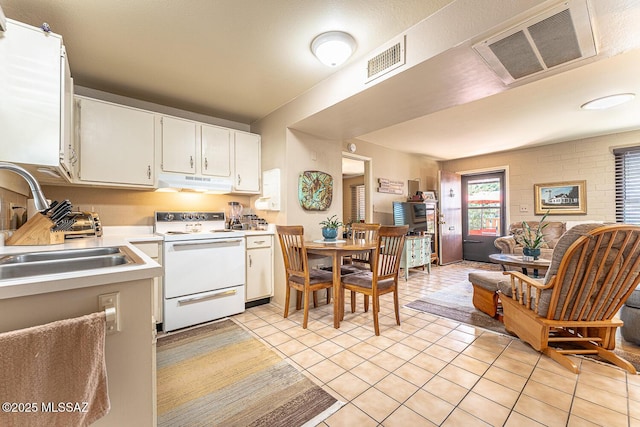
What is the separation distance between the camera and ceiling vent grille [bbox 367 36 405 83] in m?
1.90

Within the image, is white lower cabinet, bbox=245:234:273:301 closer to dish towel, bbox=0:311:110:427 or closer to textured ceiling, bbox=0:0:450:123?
textured ceiling, bbox=0:0:450:123

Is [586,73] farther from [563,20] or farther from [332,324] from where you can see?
[332,324]

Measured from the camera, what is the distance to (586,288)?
1897 millimetres

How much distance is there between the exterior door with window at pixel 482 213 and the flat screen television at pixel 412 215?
5.78 ft

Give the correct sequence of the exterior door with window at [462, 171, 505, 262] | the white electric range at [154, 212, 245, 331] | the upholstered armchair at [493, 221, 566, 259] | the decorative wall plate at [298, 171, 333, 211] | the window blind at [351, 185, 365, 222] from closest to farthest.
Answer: the white electric range at [154, 212, 245, 331] → the decorative wall plate at [298, 171, 333, 211] → the upholstered armchair at [493, 221, 566, 259] → the exterior door with window at [462, 171, 505, 262] → the window blind at [351, 185, 365, 222]

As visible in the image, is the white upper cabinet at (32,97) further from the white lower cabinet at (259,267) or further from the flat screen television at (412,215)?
the flat screen television at (412,215)

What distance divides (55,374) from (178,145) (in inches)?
105

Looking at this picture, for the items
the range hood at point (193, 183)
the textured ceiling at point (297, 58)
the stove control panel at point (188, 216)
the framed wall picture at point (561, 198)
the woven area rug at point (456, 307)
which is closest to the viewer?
the textured ceiling at point (297, 58)

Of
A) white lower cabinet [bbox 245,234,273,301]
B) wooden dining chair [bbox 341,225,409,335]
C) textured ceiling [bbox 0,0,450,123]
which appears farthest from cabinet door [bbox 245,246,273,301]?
textured ceiling [bbox 0,0,450,123]

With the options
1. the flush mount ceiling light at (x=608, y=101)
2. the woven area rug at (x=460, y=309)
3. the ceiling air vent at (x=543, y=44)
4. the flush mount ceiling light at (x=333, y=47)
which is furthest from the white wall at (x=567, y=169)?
the flush mount ceiling light at (x=333, y=47)

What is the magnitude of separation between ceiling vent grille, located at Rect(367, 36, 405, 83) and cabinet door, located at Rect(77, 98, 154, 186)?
7.54 ft

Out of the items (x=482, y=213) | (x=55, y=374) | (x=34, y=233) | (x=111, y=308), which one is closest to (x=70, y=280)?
(x=111, y=308)

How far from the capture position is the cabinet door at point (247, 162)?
3386 mm

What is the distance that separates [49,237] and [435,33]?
2937 millimetres
